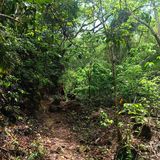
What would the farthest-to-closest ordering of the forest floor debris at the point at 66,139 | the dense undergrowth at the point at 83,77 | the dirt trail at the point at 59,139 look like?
the dirt trail at the point at 59,139
the dense undergrowth at the point at 83,77
the forest floor debris at the point at 66,139

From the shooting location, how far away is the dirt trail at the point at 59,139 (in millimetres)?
6941

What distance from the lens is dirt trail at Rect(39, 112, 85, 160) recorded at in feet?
22.8

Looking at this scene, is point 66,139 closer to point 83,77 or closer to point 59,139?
point 59,139

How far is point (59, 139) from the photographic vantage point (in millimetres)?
8367

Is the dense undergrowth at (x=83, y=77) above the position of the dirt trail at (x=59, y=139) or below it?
above

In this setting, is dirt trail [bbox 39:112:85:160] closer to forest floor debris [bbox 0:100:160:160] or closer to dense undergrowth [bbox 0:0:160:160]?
forest floor debris [bbox 0:100:160:160]

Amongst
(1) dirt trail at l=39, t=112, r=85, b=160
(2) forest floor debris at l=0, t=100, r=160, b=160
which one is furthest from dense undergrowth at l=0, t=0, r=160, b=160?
(1) dirt trail at l=39, t=112, r=85, b=160

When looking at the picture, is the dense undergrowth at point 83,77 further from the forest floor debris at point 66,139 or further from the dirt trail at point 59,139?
the dirt trail at point 59,139

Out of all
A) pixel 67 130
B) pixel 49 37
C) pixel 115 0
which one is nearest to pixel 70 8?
Answer: pixel 115 0

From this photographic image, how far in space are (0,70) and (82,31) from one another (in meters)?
10.0

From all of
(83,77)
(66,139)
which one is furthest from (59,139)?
(83,77)

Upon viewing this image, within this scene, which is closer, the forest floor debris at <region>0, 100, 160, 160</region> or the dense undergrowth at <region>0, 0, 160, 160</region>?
the forest floor debris at <region>0, 100, 160, 160</region>

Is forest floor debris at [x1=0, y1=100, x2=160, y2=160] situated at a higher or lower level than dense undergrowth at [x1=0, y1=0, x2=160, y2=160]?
lower

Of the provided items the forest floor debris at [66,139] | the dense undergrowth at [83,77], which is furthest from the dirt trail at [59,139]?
the dense undergrowth at [83,77]
